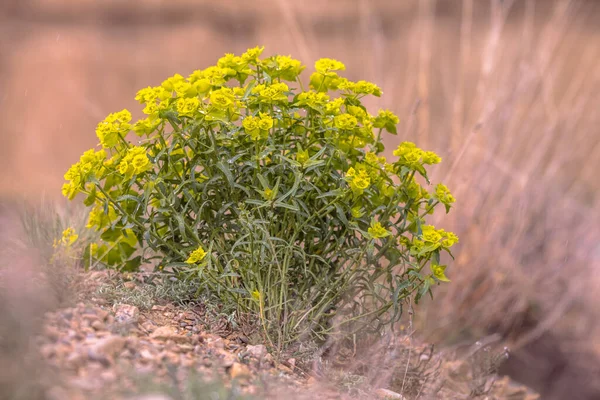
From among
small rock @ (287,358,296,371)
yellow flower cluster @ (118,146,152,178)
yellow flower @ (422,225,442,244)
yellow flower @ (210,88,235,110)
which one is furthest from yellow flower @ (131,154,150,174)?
yellow flower @ (422,225,442,244)

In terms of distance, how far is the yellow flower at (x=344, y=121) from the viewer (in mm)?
1670

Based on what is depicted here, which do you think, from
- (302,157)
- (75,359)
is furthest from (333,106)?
(75,359)

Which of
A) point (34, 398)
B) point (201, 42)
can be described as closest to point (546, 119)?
point (34, 398)

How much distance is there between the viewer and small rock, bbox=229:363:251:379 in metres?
1.41

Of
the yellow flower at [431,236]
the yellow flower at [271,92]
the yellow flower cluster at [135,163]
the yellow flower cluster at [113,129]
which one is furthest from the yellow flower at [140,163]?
the yellow flower at [431,236]

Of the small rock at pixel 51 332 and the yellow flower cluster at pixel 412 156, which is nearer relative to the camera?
the small rock at pixel 51 332

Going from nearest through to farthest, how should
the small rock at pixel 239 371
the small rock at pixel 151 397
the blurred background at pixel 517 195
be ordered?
the small rock at pixel 151 397 → the small rock at pixel 239 371 → the blurred background at pixel 517 195

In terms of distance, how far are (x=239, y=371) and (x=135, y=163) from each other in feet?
2.03

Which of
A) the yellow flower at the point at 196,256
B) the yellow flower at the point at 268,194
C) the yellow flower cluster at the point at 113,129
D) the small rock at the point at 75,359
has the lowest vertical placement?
the small rock at the point at 75,359

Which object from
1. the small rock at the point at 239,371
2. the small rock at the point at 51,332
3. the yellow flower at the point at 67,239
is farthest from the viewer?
the yellow flower at the point at 67,239

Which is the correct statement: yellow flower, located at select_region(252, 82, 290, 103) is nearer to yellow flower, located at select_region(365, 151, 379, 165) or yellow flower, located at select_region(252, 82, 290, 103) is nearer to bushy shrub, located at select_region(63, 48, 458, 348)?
bushy shrub, located at select_region(63, 48, 458, 348)

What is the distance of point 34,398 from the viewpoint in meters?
0.99

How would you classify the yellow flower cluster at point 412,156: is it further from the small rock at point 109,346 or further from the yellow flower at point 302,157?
the small rock at point 109,346

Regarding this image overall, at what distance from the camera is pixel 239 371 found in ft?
4.78
